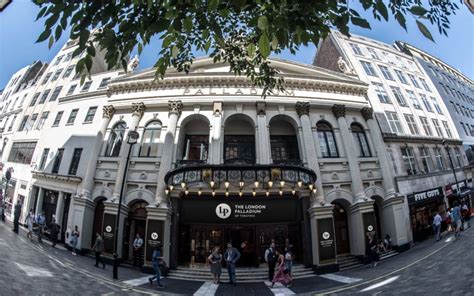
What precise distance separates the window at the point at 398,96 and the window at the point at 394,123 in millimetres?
1629

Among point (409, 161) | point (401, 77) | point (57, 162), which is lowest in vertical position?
point (57, 162)

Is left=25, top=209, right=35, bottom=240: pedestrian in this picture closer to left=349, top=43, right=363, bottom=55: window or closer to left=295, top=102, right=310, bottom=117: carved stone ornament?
left=295, top=102, right=310, bottom=117: carved stone ornament

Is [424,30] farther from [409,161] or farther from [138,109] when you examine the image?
[409,161]

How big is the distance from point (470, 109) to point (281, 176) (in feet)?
77.8

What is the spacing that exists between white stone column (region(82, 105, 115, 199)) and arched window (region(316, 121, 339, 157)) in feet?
43.8

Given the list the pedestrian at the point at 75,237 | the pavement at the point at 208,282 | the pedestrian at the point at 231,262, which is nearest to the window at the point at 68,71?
the pavement at the point at 208,282

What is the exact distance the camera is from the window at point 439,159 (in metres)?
14.5

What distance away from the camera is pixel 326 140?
1401 centimetres

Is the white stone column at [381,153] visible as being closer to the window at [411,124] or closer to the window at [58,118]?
A: the window at [411,124]

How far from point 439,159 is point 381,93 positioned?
6183 millimetres

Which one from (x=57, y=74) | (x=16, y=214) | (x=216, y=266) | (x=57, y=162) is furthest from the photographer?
(x=57, y=74)

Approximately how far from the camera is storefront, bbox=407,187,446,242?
41.0ft

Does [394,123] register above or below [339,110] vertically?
below

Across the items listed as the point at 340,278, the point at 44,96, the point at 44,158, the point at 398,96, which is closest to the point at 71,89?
the point at 44,96
